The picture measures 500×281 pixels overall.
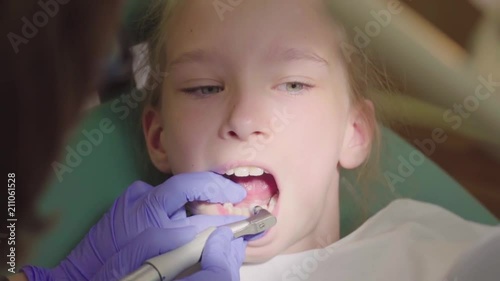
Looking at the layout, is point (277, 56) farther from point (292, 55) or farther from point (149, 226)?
point (149, 226)

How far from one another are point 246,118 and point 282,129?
0.16 ft

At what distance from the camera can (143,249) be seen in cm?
75

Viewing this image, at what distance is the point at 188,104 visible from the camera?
820 millimetres

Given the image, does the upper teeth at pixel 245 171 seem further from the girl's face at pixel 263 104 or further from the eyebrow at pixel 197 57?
the eyebrow at pixel 197 57

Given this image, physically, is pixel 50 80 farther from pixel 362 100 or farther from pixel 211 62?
pixel 362 100

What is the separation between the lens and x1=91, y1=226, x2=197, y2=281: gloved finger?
0.75 metres

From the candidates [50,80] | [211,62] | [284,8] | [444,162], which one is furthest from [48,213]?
[444,162]

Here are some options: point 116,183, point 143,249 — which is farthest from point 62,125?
point 143,249

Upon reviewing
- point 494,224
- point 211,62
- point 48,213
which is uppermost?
point 211,62

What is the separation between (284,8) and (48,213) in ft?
1.30

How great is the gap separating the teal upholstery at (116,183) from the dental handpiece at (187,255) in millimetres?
131

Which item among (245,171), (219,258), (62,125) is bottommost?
(219,258)

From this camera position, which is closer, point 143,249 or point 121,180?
point 143,249

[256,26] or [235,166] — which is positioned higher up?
[256,26]
